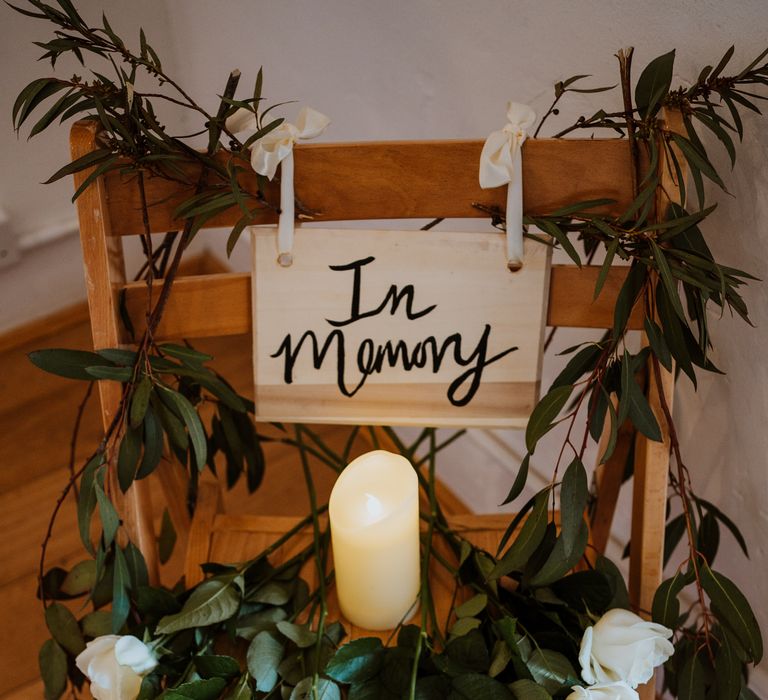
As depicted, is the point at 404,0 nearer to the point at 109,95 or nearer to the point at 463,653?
the point at 109,95

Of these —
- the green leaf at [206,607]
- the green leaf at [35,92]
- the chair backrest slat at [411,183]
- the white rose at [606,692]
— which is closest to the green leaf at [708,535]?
the white rose at [606,692]

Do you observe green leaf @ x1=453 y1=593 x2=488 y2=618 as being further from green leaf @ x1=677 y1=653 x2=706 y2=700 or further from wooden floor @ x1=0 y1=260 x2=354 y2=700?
wooden floor @ x1=0 y1=260 x2=354 y2=700

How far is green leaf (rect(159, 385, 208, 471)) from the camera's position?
0.75 metres

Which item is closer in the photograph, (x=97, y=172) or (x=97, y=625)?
(x=97, y=172)

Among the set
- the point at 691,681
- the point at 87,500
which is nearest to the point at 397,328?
the point at 87,500

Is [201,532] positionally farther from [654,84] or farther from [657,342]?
Answer: [654,84]

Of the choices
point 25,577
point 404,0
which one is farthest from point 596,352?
point 25,577

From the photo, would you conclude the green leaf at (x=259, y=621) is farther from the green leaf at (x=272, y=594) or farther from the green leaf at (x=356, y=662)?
the green leaf at (x=356, y=662)

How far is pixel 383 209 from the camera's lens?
2.59 feet

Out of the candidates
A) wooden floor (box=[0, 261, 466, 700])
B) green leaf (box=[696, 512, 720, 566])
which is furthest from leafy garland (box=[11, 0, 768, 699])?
wooden floor (box=[0, 261, 466, 700])

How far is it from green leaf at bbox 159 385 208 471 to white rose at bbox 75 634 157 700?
0.57 feet

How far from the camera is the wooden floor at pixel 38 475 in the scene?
1352 millimetres

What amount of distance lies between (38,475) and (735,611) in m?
1.24

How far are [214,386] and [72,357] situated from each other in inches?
5.1
